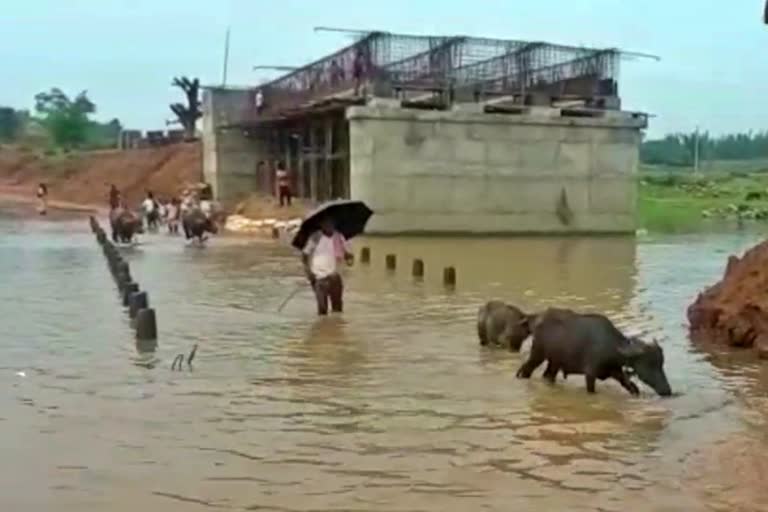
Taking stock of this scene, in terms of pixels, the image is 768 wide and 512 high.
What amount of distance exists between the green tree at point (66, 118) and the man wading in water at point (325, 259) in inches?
2991

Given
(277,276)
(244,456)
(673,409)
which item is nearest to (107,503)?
(244,456)

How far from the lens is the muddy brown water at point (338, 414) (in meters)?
7.96

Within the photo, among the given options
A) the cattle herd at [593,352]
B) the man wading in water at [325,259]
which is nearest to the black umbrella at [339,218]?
the man wading in water at [325,259]

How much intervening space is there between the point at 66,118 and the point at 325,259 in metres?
79.6

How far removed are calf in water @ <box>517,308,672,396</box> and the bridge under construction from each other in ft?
87.7

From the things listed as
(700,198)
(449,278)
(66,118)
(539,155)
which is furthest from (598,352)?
(66,118)

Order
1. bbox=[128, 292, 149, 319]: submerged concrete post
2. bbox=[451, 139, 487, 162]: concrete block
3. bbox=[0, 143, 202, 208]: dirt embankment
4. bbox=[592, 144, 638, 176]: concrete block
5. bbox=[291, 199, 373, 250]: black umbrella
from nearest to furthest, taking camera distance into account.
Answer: bbox=[128, 292, 149, 319]: submerged concrete post
bbox=[291, 199, 373, 250]: black umbrella
bbox=[451, 139, 487, 162]: concrete block
bbox=[592, 144, 638, 176]: concrete block
bbox=[0, 143, 202, 208]: dirt embankment

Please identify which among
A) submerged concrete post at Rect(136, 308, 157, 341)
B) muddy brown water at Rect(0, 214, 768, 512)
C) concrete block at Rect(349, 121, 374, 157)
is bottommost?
muddy brown water at Rect(0, 214, 768, 512)

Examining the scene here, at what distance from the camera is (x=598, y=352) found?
1106 cm

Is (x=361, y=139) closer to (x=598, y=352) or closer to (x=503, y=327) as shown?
(x=503, y=327)

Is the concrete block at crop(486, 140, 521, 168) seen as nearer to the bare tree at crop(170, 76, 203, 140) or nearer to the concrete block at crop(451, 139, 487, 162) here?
the concrete block at crop(451, 139, 487, 162)

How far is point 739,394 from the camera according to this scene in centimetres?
1169

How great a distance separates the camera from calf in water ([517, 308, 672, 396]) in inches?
434

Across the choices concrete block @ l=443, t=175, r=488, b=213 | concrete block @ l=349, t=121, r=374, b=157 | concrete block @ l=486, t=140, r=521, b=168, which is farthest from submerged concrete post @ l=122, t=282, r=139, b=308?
concrete block @ l=486, t=140, r=521, b=168
